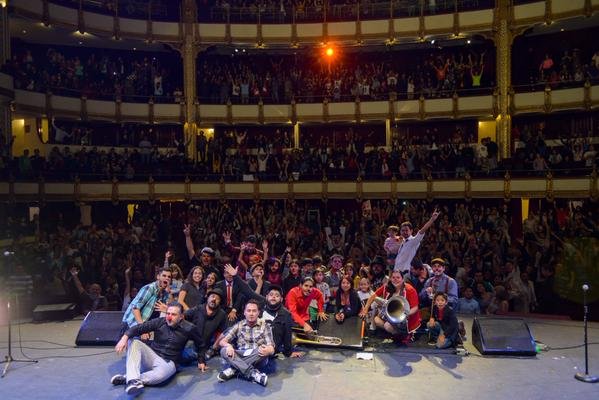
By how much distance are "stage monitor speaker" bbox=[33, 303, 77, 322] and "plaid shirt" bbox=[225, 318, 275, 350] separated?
517 cm

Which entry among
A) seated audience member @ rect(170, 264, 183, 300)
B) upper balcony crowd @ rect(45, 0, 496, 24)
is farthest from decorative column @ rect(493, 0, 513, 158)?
seated audience member @ rect(170, 264, 183, 300)

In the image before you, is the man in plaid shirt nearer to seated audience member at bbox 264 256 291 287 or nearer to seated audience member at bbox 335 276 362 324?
seated audience member at bbox 335 276 362 324

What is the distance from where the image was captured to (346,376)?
8.75m

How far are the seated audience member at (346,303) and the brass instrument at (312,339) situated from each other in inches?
17.8

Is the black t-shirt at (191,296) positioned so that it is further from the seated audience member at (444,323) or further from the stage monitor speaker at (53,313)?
the seated audience member at (444,323)

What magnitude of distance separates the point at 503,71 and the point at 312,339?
17764 millimetres

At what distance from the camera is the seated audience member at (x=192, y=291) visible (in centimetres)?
996


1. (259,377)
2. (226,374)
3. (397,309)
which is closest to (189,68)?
(397,309)

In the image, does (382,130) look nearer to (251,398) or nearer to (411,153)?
(411,153)

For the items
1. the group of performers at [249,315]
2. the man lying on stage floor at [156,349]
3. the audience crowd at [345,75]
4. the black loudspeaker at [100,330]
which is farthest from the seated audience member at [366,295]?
the audience crowd at [345,75]

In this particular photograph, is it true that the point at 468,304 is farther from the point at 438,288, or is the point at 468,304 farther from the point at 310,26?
the point at 310,26

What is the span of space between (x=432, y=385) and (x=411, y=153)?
15509 mm

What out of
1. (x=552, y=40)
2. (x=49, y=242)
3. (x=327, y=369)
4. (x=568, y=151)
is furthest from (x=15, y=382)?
(x=552, y=40)

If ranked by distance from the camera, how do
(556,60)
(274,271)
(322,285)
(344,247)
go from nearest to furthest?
(322,285) → (274,271) → (344,247) → (556,60)
